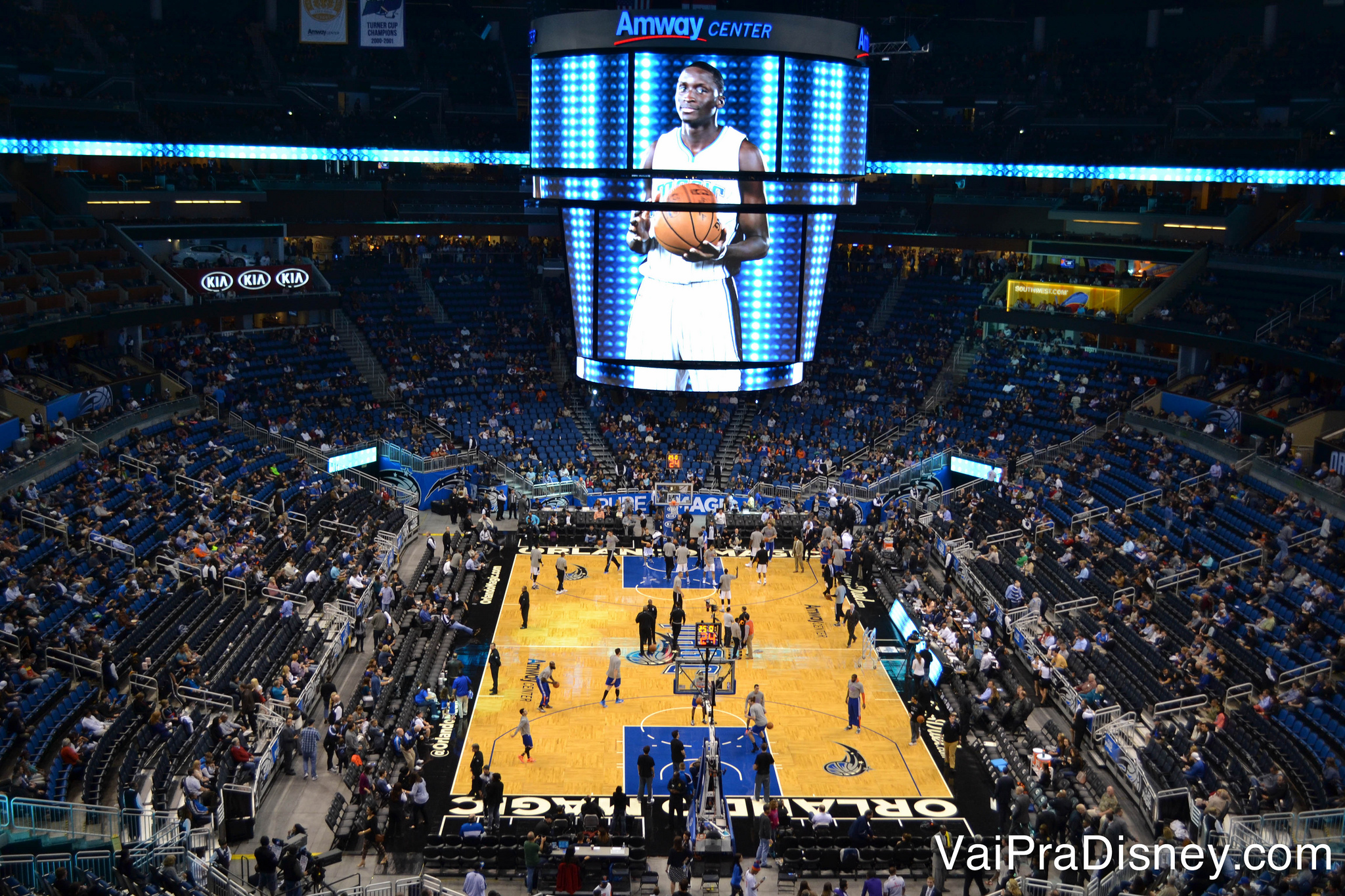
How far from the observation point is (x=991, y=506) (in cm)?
3591

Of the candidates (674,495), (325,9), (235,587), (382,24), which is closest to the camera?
(235,587)

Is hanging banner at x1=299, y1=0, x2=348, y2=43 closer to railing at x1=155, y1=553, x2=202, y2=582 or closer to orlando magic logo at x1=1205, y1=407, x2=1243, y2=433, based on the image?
railing at x1=155, y1=553, x2=202, y2=582

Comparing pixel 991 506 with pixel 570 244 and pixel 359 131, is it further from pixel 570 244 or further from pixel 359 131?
pixel 359 131

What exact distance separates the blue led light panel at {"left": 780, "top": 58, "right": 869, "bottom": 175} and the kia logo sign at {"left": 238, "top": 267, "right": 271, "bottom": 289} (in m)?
19.6

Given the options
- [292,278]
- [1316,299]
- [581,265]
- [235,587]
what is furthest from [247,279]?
[1316,299]

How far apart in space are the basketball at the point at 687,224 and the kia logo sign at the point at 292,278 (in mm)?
16065

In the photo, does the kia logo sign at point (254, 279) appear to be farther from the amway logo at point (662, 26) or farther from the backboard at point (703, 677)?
the backboard at point (703, 677)

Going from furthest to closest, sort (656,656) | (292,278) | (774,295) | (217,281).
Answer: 1. (292,278)
2. (217,281)
3. (774,295)
4. (656,656)

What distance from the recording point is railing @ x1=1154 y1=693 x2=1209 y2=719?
23.0 m

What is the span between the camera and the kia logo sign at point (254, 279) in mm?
42094

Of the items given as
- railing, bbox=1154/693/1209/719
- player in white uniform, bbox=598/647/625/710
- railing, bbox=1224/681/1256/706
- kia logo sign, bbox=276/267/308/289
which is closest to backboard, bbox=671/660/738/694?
player in white uniform, bbox=598/647/625/710

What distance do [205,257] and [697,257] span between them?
20.1m

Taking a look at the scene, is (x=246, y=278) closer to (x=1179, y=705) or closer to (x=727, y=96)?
(x=727, y=96)

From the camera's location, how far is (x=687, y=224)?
34125mm
